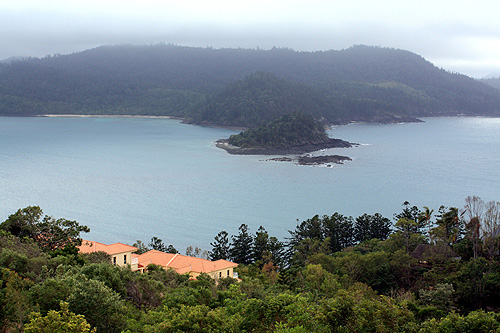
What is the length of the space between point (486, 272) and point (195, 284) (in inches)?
389

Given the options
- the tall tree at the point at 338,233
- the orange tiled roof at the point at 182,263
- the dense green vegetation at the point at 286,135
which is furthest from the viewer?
the dense green vegetation at the point at 286,135

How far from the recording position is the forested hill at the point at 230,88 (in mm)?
118875

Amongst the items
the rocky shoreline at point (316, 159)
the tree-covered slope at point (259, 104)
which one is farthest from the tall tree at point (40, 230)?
the tree-covered slope at point (259, 104)

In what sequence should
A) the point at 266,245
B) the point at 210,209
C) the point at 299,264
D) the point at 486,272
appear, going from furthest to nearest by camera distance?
the point at 210,209 → the point at 266,245 → the point at 299,264 → the point at 486,272

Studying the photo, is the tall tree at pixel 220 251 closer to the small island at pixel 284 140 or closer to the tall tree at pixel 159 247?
the tall tree at pixel 159 247

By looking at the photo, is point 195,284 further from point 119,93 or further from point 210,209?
point 119,93

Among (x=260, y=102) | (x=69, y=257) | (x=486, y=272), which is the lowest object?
(x=486, y=272)

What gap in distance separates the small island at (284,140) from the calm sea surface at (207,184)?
3769mm

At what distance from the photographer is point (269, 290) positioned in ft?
42.4

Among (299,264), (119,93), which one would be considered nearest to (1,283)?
(299,264)

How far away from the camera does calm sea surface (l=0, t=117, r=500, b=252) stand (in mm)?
30484

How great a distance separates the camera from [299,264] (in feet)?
69.2

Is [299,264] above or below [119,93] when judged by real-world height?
below

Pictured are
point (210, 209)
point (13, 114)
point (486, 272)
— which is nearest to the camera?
point (486, 272)
